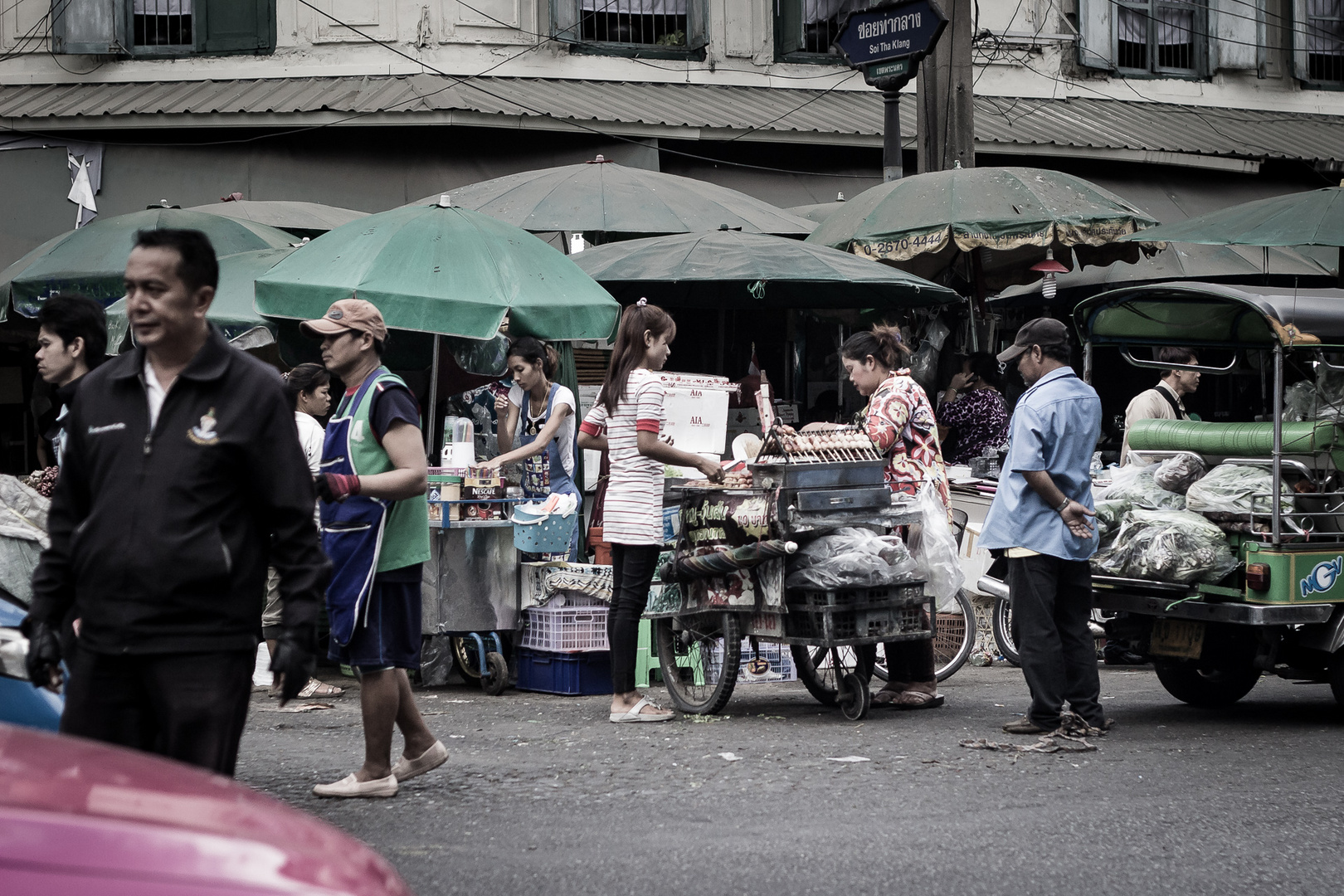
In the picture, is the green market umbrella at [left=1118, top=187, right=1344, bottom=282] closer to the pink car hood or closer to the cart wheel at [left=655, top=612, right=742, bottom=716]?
the cart wheel at [left=655, top=612, right=742, bottom=716]

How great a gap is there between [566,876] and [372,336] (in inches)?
84.6

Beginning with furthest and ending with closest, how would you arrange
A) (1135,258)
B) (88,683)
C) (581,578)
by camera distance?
(1135,258) → (581,578) → (88,683)

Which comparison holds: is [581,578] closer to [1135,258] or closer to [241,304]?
[241,304]

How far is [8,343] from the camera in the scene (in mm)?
15914

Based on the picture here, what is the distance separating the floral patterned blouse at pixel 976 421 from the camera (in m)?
11.7

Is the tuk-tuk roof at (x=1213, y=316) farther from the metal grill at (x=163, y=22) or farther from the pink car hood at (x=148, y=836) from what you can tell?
the metal grill at (x=163, y=22)

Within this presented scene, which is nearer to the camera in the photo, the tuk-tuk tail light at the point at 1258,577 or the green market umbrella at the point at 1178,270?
the tuk-tuk tail light at the point at 1258,577

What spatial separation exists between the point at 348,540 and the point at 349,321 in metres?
0.82

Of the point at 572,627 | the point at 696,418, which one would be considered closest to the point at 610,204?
the point at 696,418

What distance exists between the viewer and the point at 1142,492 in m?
8.24

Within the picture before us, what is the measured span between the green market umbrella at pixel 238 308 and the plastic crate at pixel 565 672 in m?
2.95

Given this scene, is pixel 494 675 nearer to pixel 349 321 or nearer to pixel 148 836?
pixel 349 321

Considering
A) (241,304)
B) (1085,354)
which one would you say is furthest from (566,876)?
(241,304)

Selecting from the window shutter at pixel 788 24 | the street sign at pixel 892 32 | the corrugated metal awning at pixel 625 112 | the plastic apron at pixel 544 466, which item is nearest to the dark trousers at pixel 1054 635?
the plastic apron at pixel 544 466
